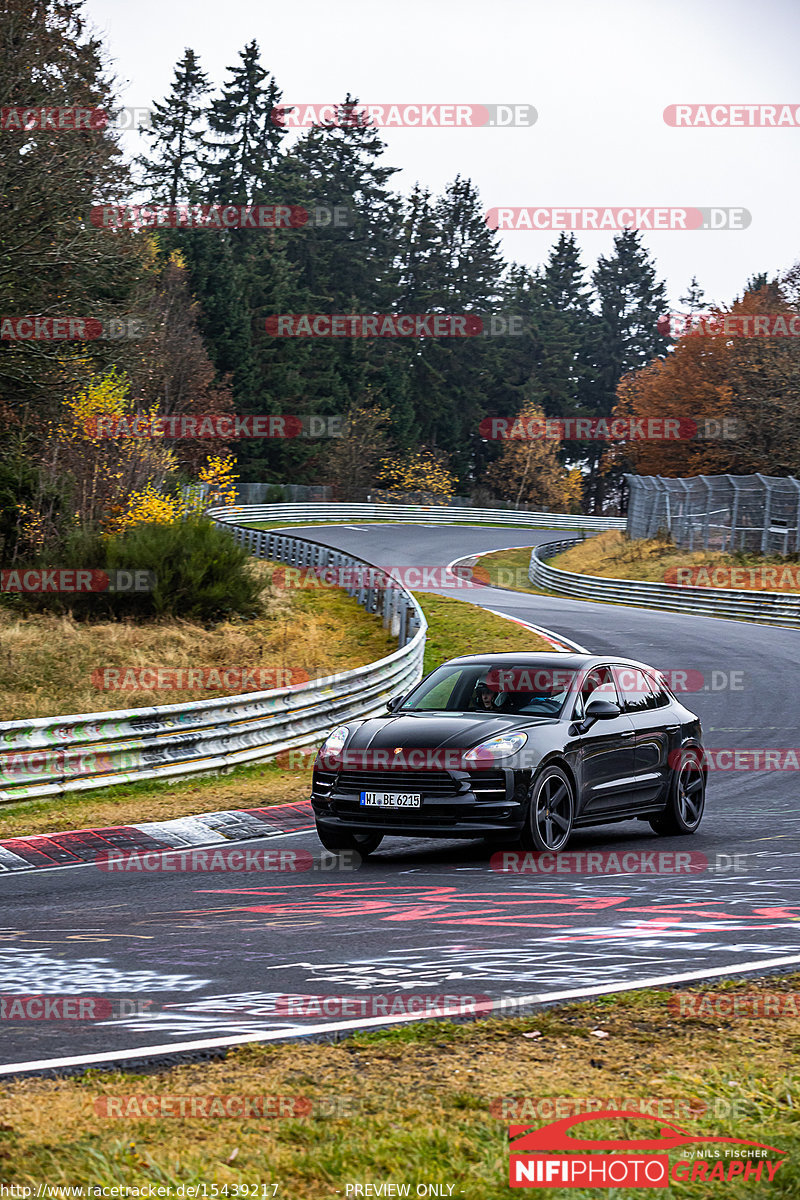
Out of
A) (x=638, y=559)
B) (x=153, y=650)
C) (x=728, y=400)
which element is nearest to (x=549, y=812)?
(x=153, y=650)

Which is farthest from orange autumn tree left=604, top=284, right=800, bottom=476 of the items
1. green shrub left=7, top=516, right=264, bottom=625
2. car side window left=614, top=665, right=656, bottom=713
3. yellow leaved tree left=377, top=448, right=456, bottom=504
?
car side window left=614, top=665, right=656, bottom=713

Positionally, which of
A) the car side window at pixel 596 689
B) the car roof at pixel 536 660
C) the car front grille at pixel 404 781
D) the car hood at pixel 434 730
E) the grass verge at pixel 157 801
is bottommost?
the grass verge at pixel 157 801

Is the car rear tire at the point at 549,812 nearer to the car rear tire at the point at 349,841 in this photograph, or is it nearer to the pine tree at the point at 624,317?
the car rear tire at the point at 349,841

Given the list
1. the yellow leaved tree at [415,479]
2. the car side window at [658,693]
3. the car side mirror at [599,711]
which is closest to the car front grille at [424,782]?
the car side mirror at [599,711]

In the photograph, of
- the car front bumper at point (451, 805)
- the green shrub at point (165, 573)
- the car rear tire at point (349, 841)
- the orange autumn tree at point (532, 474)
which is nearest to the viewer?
the car front bumper at point (451, 805)

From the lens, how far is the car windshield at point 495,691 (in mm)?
10984

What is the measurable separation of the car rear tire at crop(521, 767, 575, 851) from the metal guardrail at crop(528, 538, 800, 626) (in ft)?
82.9

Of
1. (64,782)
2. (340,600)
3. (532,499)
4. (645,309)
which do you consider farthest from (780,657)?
(645,309)

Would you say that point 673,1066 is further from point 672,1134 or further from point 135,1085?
point 135,1085

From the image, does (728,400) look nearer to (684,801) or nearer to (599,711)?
(684,801)

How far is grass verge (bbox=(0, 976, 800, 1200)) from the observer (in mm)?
3674

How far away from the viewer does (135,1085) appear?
4.57 metres

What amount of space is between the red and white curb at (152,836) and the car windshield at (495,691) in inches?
82.4

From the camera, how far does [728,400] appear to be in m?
53.4
